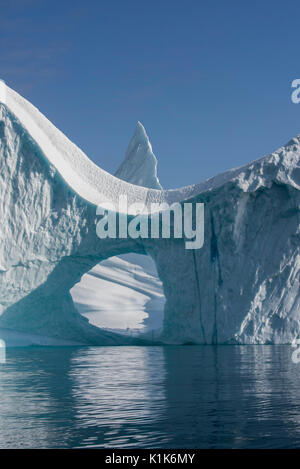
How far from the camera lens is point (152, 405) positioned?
26.3 feet

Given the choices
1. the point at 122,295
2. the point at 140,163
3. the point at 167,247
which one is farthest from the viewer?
the point at 140,163

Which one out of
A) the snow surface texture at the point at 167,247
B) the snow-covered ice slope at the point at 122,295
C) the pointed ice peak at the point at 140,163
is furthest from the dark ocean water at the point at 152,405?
the pointed ice peak at the point at 140,163

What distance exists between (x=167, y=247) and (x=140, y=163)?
24417mm

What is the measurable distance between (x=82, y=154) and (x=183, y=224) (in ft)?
21.3

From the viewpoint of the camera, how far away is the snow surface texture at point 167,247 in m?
20.6

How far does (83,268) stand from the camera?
24188mm

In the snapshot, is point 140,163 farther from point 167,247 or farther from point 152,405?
point 152,405

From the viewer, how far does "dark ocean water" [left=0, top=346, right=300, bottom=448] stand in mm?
5992

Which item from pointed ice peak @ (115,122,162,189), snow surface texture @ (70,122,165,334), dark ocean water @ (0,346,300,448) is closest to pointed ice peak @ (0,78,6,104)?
dark ocean water @ (0,346,300,448)

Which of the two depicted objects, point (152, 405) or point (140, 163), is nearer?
point (152, 405)

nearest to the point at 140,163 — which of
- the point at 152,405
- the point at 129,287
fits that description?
the point at 129,287

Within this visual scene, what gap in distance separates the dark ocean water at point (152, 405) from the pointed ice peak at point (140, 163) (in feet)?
104
